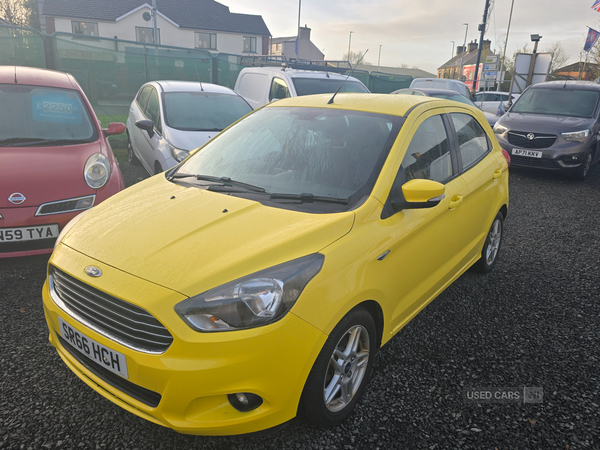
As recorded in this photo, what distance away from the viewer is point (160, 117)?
668cm

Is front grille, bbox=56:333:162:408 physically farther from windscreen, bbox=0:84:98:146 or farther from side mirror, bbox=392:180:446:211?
windscreen, bbox=0:84:98:146

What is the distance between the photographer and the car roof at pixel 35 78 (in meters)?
4.91

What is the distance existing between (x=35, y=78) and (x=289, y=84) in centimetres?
484

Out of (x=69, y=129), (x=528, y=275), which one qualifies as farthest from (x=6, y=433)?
(x=528, y=275)

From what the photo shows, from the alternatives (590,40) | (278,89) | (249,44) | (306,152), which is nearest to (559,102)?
(278,89)

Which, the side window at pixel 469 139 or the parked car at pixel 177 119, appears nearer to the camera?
the side window at pixel 469 139

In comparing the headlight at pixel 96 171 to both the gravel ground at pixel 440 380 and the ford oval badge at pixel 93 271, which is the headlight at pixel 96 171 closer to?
the gravel ground at pixel 440 380

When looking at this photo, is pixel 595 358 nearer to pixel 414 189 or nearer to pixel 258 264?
pixel 414 189

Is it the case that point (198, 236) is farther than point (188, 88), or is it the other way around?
point (188, 88)

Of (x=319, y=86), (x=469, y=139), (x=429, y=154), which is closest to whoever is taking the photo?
(x=429, y=154)

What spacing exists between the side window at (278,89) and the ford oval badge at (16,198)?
5923 mm

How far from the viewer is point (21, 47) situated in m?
11.4

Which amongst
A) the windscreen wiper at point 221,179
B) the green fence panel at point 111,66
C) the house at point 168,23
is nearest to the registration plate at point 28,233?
the windscreen wiper at point 221,179

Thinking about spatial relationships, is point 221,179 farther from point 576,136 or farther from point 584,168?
point 584,168
